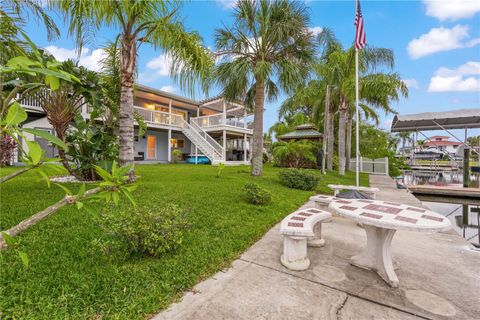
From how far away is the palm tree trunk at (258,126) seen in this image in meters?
9.75

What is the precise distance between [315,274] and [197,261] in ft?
5.22

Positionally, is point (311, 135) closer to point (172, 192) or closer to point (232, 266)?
point (172, 192)

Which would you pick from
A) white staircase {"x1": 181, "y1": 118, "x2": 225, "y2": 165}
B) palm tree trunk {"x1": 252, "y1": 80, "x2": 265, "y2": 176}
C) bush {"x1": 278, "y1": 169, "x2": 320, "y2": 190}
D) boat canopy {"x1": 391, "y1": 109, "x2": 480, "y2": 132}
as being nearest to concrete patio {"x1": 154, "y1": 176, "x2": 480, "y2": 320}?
bush {"x1": 278, "y1": 169, "x2": 320, "y2": 190}

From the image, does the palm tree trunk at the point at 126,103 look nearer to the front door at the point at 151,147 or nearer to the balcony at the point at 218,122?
the balcony at the point at 218,122

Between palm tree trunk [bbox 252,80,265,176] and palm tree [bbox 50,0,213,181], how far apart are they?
380 cm

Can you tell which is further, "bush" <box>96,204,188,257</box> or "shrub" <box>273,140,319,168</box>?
"shrub" <box>273,140,319,168</box>

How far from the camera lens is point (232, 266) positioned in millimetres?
3109

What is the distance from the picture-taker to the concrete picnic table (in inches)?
98.5

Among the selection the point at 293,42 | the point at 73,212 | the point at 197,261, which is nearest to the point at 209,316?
the point at 197,261

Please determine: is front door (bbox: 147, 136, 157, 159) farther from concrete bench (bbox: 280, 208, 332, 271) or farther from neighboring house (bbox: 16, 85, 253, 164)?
concrete bench (bbox: 280, 208, 332, 271)

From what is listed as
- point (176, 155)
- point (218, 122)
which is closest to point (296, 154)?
point (218, 122)

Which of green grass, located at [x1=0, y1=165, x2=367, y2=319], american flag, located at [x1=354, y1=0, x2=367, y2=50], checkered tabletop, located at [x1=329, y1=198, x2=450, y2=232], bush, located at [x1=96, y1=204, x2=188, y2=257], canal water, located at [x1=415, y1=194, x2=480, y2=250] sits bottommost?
canal water, located at [x1=415, y1=194, x2=480, y2=250]

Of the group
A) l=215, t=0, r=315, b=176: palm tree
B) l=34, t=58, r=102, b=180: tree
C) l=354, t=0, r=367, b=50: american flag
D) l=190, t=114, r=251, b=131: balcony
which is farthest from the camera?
l=190, t=114, r=251, b=131: balcony

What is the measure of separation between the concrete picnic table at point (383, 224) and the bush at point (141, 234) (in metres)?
2.38
